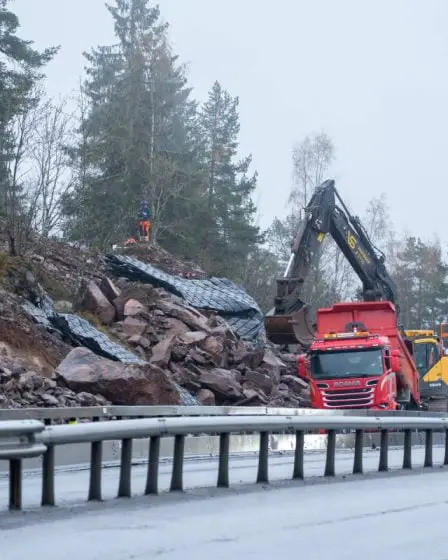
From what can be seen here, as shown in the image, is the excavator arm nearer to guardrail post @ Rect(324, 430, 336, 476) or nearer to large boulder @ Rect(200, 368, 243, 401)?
large boulder @ Rect(200, 368, 243, 401)

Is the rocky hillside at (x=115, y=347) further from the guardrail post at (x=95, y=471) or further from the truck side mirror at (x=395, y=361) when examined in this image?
the guardrail post at (x=95, y=471)

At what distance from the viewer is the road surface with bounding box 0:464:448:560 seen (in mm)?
7168

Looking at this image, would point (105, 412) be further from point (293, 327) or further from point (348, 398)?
point (293, 327)

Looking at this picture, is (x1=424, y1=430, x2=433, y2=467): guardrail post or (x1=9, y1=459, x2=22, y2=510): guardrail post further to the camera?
(x1=424, y1=430, x2=433, y2=467): guardrail post

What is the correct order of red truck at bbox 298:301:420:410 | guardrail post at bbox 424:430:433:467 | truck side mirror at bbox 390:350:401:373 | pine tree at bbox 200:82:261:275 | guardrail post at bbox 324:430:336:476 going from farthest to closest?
pine tree at bbox 200:82:261:275 → truck side mirror at bbox 390:350:401:373 → red truck at bbox 298:301:420:410 → guardrail post at bbox 424:430:433:467 → guardrail post at bbox 324:430:336:476

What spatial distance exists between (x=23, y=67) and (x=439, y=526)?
1603 inches

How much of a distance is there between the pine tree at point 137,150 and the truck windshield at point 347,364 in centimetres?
2147

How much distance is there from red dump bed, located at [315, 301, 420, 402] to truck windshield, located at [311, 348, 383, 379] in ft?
3.71

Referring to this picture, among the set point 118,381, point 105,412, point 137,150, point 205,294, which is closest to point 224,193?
point 137,150

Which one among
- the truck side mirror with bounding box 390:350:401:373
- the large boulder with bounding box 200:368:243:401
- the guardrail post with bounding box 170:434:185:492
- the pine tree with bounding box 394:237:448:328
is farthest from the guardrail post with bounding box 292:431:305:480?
the pine tree with bounding box 394:237:448:328

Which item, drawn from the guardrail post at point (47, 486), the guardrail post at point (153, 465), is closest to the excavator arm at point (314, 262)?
the guardrail post at point (153, 465)

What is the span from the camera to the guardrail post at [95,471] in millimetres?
9367

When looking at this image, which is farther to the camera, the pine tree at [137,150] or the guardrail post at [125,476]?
the pine tree at [137,150]

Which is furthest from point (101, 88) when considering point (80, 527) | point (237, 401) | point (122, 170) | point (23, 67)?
point (80, 527)
